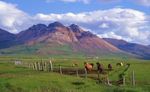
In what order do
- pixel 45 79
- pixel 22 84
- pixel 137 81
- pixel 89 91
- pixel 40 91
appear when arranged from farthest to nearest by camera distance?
pixel 137 81 < pixel 45 79 < pixel 22 84 < pixel 89 91 < pixel 40 91

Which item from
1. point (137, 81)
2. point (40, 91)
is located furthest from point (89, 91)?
point (137, 81)

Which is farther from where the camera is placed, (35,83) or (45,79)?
(45,79)

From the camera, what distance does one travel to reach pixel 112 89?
42.6m

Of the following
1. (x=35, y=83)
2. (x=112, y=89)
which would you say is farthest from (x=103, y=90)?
(x=35, y=83)

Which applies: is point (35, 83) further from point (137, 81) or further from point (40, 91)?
point (137, 81)

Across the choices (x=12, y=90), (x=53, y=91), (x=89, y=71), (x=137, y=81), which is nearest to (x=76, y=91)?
(x=53, y=91)

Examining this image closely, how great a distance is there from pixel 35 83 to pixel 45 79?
131 inches

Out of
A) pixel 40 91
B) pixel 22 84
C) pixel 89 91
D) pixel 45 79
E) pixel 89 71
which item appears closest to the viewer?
pixel 40 91

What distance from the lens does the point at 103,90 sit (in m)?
43.2

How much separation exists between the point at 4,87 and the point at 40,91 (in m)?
6.41

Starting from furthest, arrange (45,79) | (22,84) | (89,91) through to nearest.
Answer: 1. (45,79)
2. (22,84)
3. (89,91)

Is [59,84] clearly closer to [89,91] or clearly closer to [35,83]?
[35,83]

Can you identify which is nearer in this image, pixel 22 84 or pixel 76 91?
pixel 76 91

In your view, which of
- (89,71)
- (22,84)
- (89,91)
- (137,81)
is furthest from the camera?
(89,71)
